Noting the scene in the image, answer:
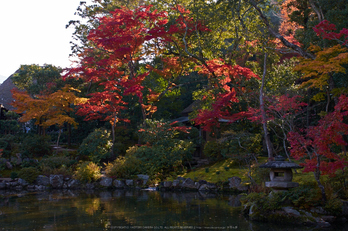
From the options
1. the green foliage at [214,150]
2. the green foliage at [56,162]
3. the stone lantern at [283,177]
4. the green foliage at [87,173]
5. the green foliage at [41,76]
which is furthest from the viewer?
the green foliage at [41,76]

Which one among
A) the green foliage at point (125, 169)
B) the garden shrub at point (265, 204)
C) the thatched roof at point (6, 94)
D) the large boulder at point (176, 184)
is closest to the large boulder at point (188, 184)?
the large boulder at point (176, 184)

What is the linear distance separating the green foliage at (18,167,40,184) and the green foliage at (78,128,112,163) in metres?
3.00

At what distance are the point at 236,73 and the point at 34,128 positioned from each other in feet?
59.0

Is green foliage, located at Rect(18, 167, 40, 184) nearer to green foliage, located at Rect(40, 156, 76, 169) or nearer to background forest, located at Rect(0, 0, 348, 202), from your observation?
background forest, located at Rect(0, 0, 348, 202)

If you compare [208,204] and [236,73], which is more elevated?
[236,73]

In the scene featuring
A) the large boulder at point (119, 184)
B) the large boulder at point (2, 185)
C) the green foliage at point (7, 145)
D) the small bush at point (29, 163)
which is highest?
the green foliage at point (7, 145)

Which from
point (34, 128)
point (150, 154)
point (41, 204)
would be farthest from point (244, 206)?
point (34, 128)

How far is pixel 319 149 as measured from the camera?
7.35 m

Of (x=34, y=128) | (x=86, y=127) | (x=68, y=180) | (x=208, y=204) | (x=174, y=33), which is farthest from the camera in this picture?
(x=34, y=128)

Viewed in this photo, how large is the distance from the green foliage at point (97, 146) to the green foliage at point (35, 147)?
2.21 meters

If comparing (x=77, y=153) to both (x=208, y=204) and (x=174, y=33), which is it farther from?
(x=208, y=204)

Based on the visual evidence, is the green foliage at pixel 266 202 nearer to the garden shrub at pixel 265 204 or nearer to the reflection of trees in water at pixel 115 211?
the garden shrub at pixel 265 204

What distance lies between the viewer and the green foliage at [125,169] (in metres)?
14.7

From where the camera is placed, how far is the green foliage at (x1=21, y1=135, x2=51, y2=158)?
16.9m
